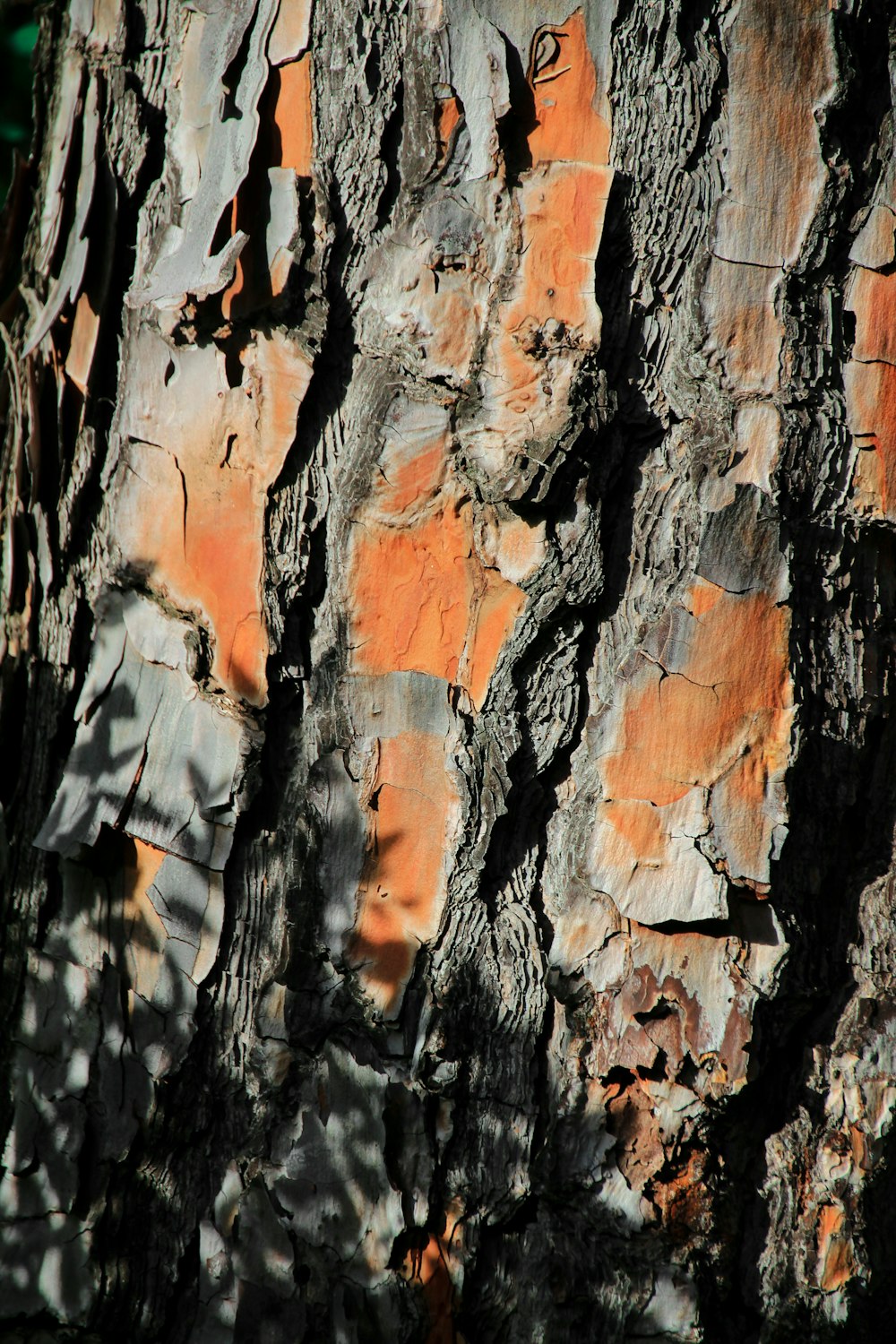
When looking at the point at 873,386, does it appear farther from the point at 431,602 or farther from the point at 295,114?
the point at 295,114

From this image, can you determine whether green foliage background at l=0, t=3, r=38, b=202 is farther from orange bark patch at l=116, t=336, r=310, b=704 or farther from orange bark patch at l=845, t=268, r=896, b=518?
orange bark patch at l=845, t=268, r=896, b=518

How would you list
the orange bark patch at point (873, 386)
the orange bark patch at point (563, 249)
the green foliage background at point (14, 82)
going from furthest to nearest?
the green foliage background at point (14, 82)
the orange bark patch at point (873, 386)
the orange bark patch at point (563, 249)

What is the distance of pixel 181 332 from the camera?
1619 millimetres

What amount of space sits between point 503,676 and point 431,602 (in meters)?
0.18

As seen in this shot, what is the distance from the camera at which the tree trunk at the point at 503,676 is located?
1.52 meters

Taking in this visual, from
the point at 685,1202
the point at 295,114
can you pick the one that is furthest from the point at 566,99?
the point at 685,1202

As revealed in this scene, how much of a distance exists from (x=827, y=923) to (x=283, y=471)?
50.5 inches

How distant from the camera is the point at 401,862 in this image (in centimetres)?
161

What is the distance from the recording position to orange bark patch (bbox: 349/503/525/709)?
1.56 m

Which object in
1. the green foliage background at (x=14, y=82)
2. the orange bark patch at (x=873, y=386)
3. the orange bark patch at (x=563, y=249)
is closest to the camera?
the orange bark patch at (x=563, y=249)

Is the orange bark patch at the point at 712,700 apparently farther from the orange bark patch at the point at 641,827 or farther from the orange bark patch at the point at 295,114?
the orange bark patch at the point at 295,114

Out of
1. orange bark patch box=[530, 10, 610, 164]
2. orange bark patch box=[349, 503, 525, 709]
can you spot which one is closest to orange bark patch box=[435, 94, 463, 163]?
orange bark patch box=[530, 10, 610, 164]

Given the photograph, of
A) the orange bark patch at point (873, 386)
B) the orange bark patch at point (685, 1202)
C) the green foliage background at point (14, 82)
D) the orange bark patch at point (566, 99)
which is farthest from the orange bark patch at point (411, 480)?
the green foliage background at point (14, 82)

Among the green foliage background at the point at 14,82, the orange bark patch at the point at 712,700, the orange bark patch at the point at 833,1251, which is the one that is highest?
the green foliage background at the point at 14,82
